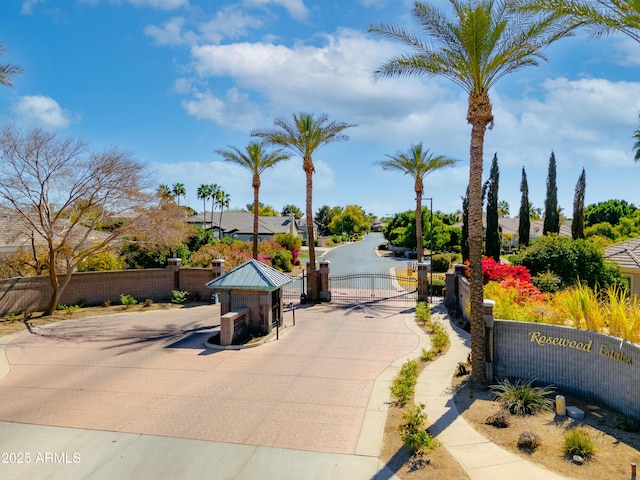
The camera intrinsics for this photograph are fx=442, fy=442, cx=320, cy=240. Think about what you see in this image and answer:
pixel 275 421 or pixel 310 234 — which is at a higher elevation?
pixel 310 234

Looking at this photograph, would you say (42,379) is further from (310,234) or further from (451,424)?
(310,234)

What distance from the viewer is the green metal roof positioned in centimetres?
1747

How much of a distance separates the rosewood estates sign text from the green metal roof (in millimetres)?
9487

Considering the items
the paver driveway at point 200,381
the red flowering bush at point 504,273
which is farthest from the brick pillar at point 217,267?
the red flowering bush at point 504,273

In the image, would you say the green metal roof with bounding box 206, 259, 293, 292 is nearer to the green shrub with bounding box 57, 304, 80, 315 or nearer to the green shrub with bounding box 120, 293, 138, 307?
the green shrub with bounding box 120, 293, 138, 307

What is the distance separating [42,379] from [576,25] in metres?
18.0

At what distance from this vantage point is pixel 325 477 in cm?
763

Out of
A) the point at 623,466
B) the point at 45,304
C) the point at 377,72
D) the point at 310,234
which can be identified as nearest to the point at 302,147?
the point at 310,234

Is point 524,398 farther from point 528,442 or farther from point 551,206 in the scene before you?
point 551,206

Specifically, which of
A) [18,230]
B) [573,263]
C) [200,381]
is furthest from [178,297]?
[573,263]

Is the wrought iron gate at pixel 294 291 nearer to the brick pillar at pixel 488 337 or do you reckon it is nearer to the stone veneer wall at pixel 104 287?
the stone veneer wall at pixel 104 287

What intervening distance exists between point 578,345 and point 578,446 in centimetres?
357

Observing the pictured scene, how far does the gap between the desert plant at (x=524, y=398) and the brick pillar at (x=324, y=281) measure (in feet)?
53.3

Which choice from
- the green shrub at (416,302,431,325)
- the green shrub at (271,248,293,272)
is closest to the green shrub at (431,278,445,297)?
the green shrub at (416,302,431,325)
